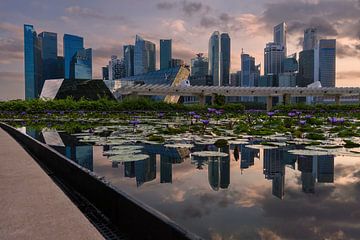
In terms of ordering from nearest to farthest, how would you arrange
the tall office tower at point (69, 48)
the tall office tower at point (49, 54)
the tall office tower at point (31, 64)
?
the tall office tower at point (31, 64), the tall office tower at point (69, 48), the tall office tower at point (49, 54)

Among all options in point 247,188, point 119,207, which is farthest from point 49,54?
point 119,207

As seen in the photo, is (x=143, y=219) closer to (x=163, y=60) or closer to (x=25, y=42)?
(x=25, y=42)

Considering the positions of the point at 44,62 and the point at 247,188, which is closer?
the point at 247,188

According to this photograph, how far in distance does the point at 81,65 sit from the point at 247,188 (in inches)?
5877

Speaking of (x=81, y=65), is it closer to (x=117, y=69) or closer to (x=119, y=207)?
(x=117, y=69)

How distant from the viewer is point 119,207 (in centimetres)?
205

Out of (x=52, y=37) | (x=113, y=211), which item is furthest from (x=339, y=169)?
(x=52, y=37)

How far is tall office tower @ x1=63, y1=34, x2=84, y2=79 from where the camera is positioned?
144875 millimetres

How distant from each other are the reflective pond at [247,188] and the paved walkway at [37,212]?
526mm

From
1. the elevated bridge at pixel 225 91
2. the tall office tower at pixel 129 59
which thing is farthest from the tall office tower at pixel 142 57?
the elevated bridge at pixel 225 91

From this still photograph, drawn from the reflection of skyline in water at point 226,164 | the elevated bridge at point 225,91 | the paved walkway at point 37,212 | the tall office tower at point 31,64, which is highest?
the tall office tower at point 31,64

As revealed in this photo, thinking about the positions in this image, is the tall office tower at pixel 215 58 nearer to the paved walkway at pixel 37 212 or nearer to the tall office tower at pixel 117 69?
the tall office tower at pixel 117 69

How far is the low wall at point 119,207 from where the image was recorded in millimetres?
1475

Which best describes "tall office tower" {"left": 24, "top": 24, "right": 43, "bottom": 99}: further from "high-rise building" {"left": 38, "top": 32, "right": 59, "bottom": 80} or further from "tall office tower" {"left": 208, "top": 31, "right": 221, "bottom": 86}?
"tall office tower" {"left": 208, "top": 31, "right": 221, "bottom": 86}
